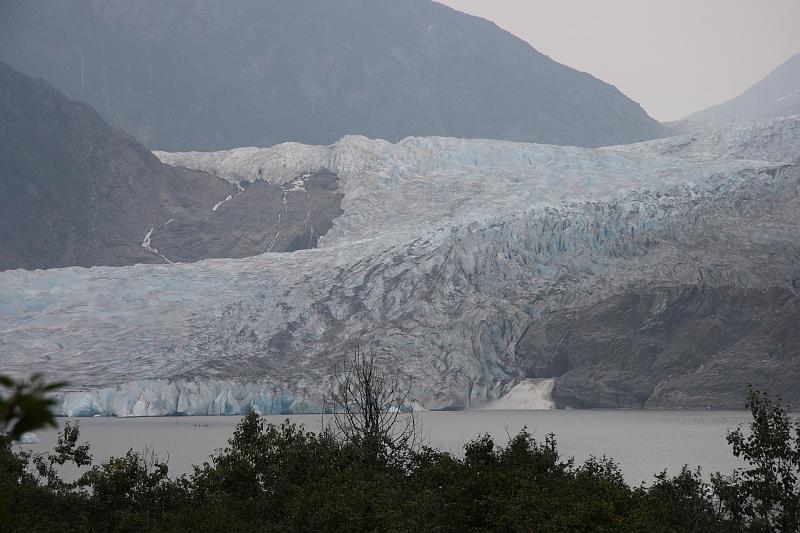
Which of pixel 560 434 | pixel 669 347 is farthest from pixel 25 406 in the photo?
pixel 669 347

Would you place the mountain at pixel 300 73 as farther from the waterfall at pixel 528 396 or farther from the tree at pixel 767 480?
the tree at pixel 767 480

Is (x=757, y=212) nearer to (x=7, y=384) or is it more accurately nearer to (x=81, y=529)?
(x=81, y=529)

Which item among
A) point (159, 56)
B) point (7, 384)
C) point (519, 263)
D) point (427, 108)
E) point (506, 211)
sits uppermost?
point (159, 56)

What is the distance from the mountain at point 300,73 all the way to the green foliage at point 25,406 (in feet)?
536

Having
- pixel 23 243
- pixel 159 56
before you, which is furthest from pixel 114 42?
pixel 23 243

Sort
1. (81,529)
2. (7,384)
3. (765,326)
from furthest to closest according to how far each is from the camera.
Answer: (765,326) → (81,529) → (7,384)

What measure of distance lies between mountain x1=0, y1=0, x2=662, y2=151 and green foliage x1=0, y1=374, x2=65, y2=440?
536ft

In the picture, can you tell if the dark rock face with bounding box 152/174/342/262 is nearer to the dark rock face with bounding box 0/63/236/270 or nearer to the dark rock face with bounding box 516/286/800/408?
the dark rock face with bounding box 0/63/236/270

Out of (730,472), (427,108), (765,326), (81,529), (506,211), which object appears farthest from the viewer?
(427,108)

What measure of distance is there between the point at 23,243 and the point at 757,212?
227ft

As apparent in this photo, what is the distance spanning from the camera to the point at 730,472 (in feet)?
92.4

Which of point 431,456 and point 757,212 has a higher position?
point 757,212

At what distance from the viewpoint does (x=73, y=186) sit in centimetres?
10288

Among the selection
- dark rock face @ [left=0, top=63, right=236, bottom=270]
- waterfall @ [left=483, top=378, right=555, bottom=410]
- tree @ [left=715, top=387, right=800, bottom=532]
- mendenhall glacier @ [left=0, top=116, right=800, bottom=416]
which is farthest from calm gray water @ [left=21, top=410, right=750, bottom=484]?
dark rock face @ [left=0, top=63, right=236, bottom=270]
